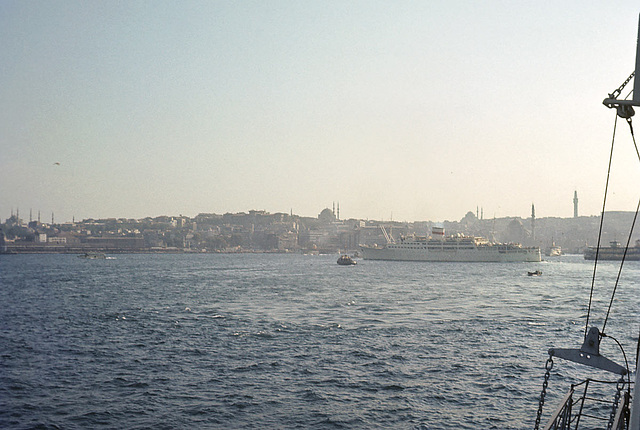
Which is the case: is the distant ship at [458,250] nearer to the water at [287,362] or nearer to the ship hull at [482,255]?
the ship hull at [482,255]

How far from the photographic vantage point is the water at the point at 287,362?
13.0 m

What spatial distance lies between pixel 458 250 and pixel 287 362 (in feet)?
317

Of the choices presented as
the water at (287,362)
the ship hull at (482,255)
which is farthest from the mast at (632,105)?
the ship hull at (482,255)

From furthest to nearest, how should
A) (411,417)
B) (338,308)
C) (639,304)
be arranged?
(639,304)
(338,308)
(411,417)

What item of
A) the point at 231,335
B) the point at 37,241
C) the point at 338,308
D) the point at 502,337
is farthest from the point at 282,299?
the point at 37,241

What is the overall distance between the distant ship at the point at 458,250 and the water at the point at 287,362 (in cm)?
7402

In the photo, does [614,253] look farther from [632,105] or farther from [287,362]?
[632,105]

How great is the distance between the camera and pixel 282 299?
3744 centimetres

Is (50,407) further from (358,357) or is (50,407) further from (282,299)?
(282,299)

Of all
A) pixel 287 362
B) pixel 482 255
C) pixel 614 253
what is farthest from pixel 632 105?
pixel 614 253

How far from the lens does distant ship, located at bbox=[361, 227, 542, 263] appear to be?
359ft

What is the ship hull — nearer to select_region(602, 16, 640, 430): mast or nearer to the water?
the water

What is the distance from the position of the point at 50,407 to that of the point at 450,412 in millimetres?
9185

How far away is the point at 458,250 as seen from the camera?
110625 mm
